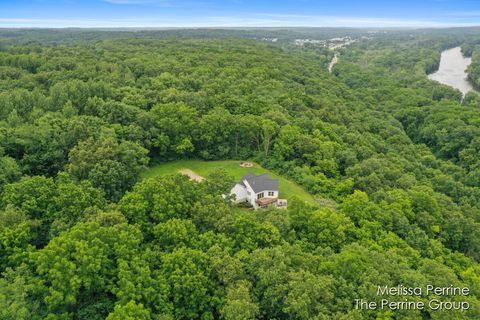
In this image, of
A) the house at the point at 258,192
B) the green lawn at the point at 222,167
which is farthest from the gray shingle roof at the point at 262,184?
the green lawn at the point at 222,167

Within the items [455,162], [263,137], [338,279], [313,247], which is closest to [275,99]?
[263,137]

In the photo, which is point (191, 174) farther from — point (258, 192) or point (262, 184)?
point (258, 192)

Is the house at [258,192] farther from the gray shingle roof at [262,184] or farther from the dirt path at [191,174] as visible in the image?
the dirt path at [191,174]

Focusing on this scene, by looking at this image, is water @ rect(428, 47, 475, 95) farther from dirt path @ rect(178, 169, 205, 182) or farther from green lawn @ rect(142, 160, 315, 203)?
dirt path @ rect(178, 169, 205, 182)

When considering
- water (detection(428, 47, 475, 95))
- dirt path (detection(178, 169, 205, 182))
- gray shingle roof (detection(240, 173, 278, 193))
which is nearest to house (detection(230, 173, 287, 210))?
gray shingle roof (detection(240, 173, 278, 193))

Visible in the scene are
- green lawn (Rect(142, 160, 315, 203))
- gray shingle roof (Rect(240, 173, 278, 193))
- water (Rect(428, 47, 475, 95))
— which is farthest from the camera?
water (Rect(428, 47, 475, 95))

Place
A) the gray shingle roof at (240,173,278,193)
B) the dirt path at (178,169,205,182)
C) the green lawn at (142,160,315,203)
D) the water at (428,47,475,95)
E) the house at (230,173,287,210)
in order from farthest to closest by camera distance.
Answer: the water at (428,47,475,95), the dirt path at (178,169,205,182), the green lawn at (142,160,315,203), the gray shingle roof at (240,173,278,193), the house at (230,173,287,210)
